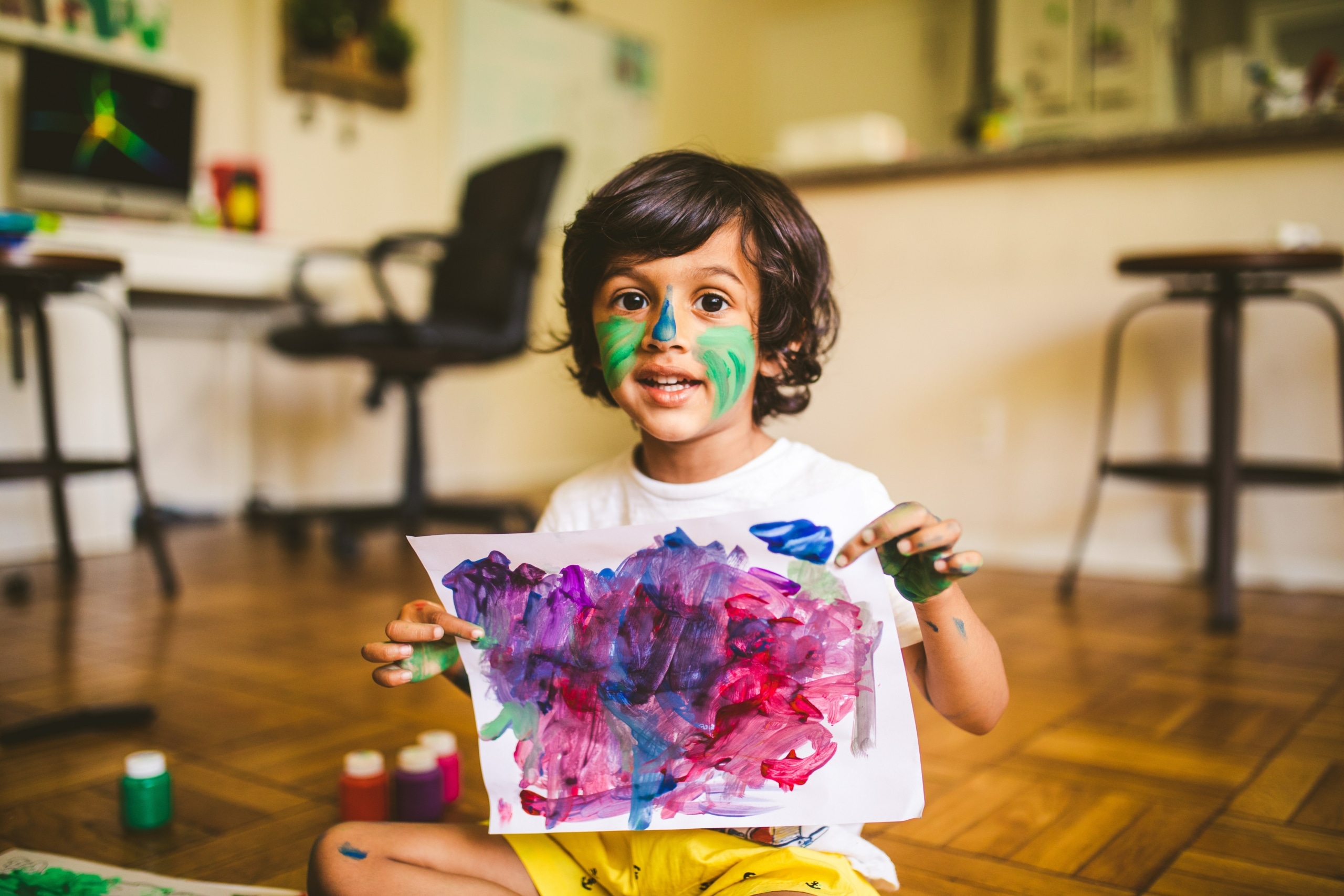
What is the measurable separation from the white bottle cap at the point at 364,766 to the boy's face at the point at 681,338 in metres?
0.46

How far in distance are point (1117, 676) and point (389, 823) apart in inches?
45.7

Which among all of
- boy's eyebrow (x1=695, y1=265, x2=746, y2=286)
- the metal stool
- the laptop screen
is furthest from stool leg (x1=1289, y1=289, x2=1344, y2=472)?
the laptop screen

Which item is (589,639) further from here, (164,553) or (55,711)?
(164,553)

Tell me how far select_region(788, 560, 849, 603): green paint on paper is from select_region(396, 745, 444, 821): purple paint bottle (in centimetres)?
48

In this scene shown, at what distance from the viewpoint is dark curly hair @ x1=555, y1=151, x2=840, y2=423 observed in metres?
0.69

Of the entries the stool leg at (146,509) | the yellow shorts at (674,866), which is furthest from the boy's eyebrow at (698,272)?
the stool leg at (146,509)

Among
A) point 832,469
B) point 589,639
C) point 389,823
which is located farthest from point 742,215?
point 389,823

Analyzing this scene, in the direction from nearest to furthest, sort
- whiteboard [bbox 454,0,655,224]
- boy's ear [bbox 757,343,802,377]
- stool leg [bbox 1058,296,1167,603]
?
boy's ear [bbox 757,343,802,377] → stool leg [bbox 1058,296,1167,603] → whiteboard [bbox 454,0,655,224]

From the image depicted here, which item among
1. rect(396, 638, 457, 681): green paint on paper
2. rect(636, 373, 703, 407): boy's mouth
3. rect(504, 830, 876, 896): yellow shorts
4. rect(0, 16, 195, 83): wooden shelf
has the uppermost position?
rect(0, 16, 195, 83): wooden shelf

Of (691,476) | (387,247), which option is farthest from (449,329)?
(691,476)

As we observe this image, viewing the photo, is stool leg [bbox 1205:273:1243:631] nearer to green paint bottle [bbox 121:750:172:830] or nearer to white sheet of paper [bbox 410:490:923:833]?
white sheet of paper [bbox 410:490:923:833]

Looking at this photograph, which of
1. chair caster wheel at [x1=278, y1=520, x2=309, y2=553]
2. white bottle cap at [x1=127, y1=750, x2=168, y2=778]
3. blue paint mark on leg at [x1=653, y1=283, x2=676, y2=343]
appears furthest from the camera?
chair caster wheel at [x1=278, y1=520, x2=309, y2=553]

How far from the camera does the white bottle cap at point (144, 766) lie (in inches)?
35.6

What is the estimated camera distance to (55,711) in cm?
128
